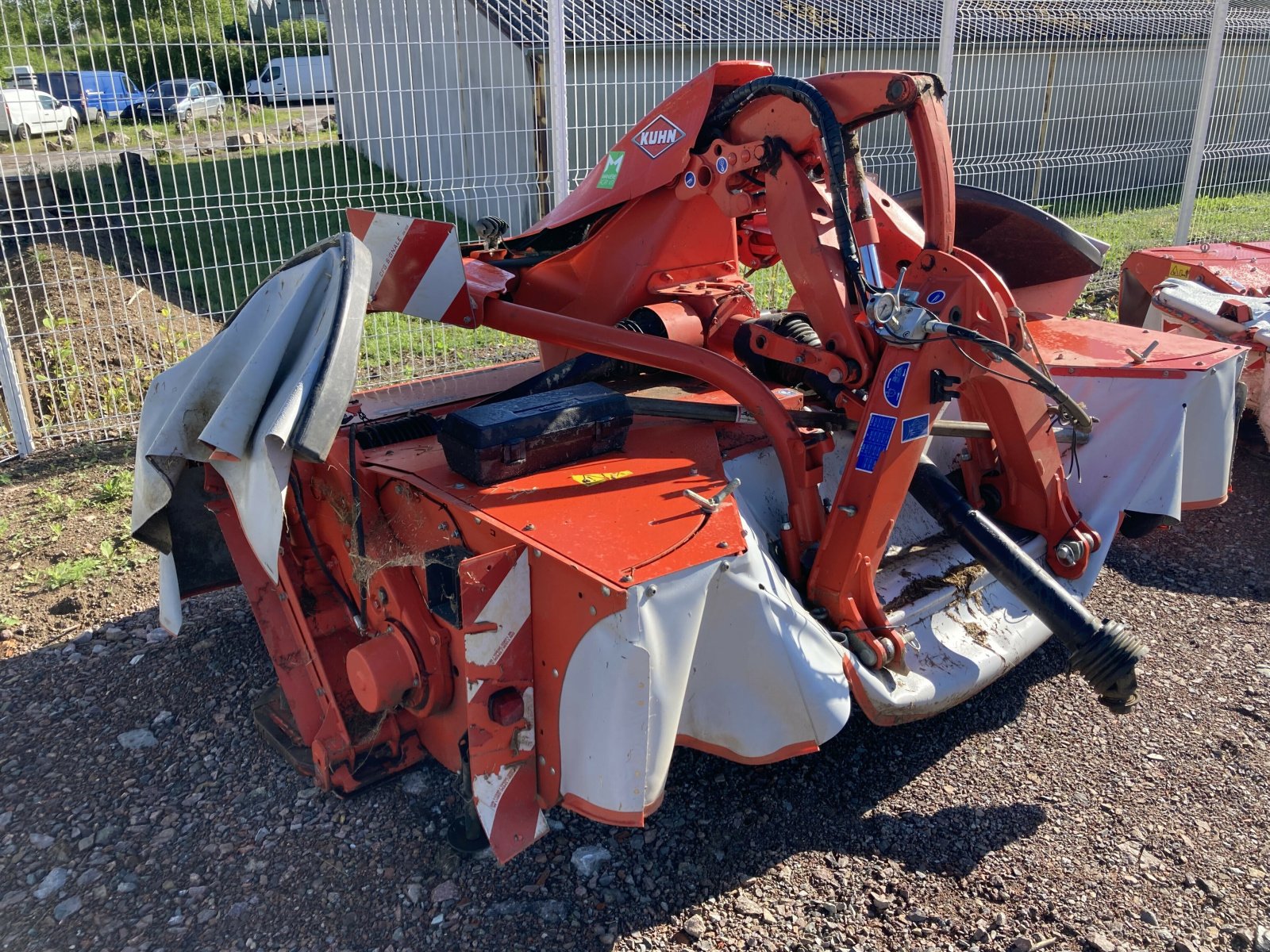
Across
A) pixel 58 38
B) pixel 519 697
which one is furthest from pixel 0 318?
pixel 519 697

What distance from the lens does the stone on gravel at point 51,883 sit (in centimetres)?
263

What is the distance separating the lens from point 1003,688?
3.40 m

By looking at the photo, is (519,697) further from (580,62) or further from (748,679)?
(580,62)

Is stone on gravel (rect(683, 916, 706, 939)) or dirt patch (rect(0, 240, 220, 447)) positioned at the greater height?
dirt patch (rect(0, 240, 220, 447))

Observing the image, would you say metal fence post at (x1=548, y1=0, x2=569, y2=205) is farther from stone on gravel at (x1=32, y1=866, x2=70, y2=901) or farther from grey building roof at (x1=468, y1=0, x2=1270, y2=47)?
stone on gravel at (x1=32, y1=866, x2=70, y2=901)

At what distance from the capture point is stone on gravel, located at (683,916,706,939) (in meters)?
2.44

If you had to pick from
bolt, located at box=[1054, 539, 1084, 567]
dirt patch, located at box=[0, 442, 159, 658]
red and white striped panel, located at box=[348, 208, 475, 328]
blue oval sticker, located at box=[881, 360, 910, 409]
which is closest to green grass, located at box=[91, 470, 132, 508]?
dirt patch, located at box=[0, 442, 159, 658]

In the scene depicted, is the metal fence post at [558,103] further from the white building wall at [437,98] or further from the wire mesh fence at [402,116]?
the white building wall at [437,98]

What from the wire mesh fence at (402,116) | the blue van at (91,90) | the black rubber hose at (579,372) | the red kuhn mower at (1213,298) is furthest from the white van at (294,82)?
the red kuhn mower at (1213,298)

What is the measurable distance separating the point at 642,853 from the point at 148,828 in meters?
1.38

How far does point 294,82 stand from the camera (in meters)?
5.57

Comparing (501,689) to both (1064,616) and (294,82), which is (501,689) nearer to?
(1064,616)

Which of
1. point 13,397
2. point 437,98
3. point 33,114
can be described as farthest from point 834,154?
point 13,397

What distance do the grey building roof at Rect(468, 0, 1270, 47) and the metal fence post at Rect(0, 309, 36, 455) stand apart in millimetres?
3197
